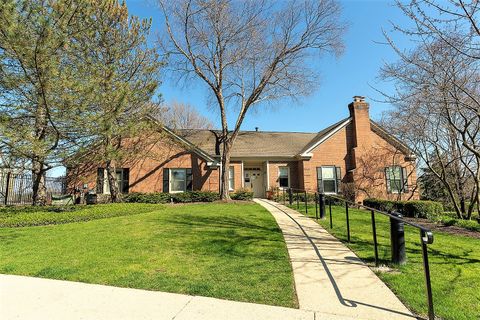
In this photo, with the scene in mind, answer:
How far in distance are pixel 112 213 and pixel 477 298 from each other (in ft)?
37.4

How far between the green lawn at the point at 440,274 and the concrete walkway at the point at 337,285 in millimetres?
229

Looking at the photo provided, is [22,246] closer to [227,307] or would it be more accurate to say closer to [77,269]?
[77,269]

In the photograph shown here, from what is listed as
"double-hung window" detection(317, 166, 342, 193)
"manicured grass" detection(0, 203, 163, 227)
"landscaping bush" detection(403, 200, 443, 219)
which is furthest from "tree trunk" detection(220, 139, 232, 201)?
"landscaping bush" detection(403, 200, 443, 219)

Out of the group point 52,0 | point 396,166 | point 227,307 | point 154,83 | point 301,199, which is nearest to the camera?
point 227,307

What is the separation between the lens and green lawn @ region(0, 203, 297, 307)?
443cm

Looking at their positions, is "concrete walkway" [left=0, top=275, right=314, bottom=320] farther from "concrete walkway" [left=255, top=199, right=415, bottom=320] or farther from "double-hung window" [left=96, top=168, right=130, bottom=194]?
"double-hung window" [left=96, top=168, right=130, bottom=194]

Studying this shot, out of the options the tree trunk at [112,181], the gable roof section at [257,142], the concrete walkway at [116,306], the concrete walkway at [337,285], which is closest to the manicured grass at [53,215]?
the tree trunk at [112,181]

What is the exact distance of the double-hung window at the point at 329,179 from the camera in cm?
2109

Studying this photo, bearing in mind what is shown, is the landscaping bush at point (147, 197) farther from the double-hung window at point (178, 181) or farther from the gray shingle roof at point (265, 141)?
the gray shingle roof at point (265, 141)

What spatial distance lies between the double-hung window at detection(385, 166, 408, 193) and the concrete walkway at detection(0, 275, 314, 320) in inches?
775

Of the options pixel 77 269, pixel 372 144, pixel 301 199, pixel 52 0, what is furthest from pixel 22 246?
pixel 372 144

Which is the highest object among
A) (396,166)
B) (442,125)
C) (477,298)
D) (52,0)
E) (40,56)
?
(52,0)

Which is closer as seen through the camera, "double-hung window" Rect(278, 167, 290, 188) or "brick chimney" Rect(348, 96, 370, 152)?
"brick chimney" Rect(348, 96, 370, 152)

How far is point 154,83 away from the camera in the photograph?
13.5 meters
